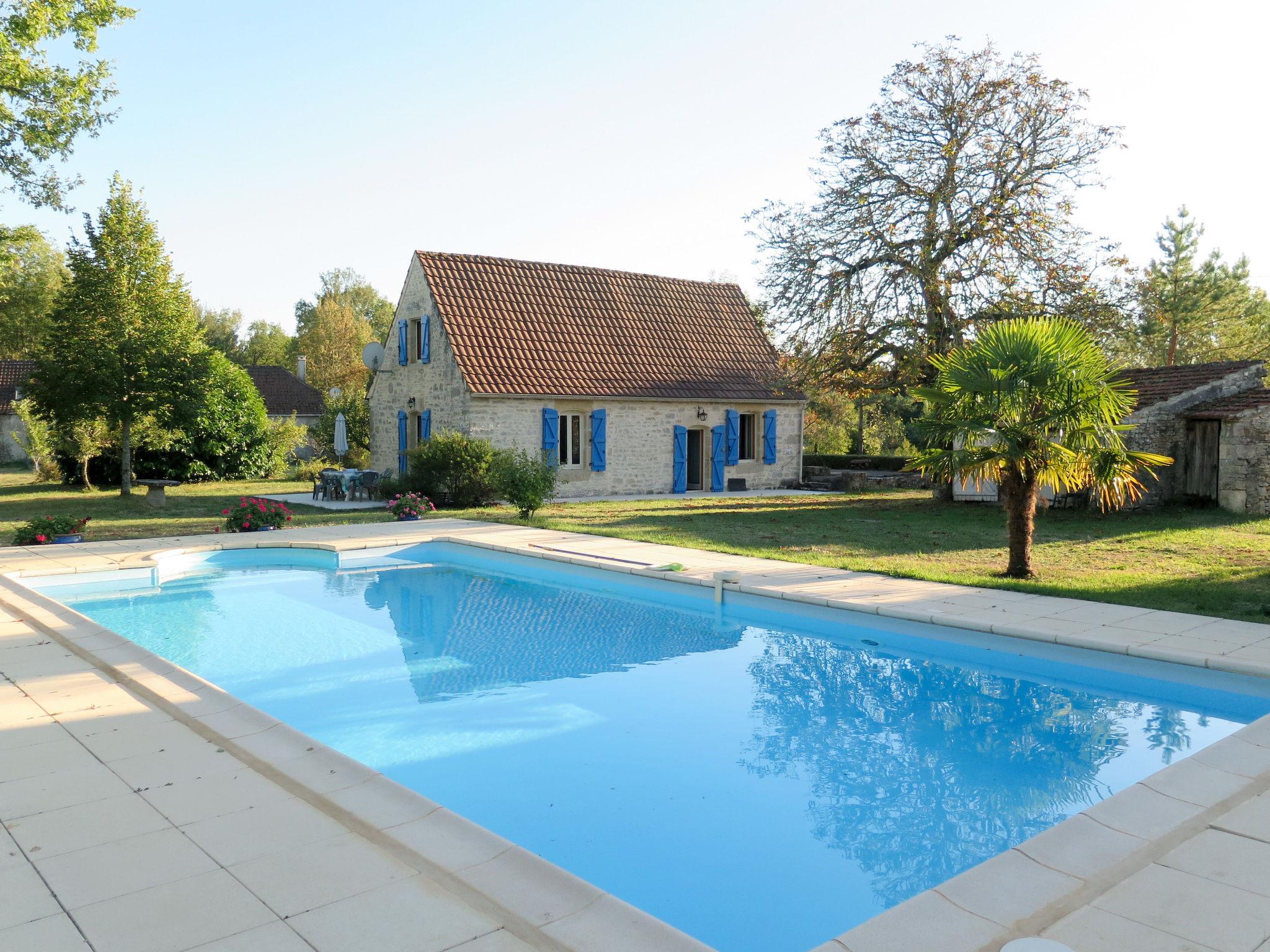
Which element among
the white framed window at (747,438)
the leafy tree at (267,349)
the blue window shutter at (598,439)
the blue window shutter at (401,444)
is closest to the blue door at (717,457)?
the white framed window at (747,438)

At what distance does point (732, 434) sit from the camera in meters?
22.4

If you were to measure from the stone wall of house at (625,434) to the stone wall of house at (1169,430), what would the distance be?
8905 mm

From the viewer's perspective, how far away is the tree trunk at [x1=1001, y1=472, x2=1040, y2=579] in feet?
31.8

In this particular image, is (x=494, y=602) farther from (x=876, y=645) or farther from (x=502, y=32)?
(x=502, y=32)

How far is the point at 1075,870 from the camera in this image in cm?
339

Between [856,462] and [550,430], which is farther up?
[550,430]

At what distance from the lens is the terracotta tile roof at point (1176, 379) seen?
17125 millimetres

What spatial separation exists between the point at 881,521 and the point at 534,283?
10.9 metres

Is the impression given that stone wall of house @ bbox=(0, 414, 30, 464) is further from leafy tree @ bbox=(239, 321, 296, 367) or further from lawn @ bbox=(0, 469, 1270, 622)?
lawn @ bbox=(0, 469, 1270, 622)

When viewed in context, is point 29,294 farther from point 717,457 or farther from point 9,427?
point 717,457

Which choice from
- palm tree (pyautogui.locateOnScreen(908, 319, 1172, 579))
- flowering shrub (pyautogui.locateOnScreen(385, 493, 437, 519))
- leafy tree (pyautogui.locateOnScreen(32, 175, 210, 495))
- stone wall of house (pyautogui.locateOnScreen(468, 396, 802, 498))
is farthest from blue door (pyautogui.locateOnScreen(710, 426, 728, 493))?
palm tree (pyautogui.locateOnScreen(908, 319, 1172, 579))

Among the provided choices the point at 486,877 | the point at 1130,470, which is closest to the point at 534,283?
the point at 1130,470

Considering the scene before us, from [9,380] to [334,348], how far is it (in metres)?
13.8

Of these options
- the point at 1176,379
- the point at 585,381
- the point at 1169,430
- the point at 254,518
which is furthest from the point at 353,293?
the point at 1169,430
